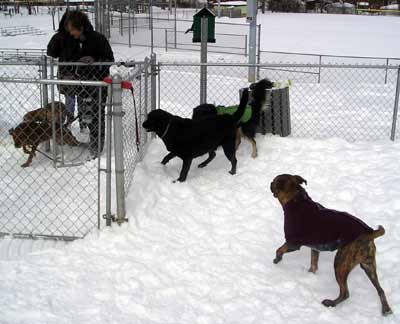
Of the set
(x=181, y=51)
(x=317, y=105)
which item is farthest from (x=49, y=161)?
(x=181, y=51)

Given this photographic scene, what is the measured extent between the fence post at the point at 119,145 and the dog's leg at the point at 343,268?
200 centimetres

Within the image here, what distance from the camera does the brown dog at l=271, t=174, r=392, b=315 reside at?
3.34 metres

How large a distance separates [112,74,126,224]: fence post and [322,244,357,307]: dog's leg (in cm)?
200

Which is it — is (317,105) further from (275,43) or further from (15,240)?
(275,43)

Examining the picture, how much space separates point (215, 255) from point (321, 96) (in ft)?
24.6

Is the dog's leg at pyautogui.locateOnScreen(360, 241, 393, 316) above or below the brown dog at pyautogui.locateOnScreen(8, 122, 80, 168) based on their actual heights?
below

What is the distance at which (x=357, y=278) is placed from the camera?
12.5 feet

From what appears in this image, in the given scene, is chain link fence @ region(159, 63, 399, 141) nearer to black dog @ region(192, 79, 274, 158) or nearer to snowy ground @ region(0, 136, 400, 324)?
black dog @ region(192, 79, 274, 158)

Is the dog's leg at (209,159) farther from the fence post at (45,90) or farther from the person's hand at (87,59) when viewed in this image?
the fence post at (45,90)

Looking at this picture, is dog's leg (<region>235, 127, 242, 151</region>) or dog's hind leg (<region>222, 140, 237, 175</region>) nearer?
dog's hind leg (<region>222, 140, 237, 175</region>)

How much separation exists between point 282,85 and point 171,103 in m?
2.49

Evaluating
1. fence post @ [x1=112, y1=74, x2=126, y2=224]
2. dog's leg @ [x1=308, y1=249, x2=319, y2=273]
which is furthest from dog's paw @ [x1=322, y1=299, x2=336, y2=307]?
fence post @ [x1=112, y1=74, x2=126, y2=224]

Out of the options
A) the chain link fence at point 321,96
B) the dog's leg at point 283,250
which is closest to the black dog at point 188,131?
the chain link fence at point 321,96

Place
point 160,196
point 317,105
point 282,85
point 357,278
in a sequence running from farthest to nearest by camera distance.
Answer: point 317,105 → point 282,85 → point 160,196 → point 357,278
